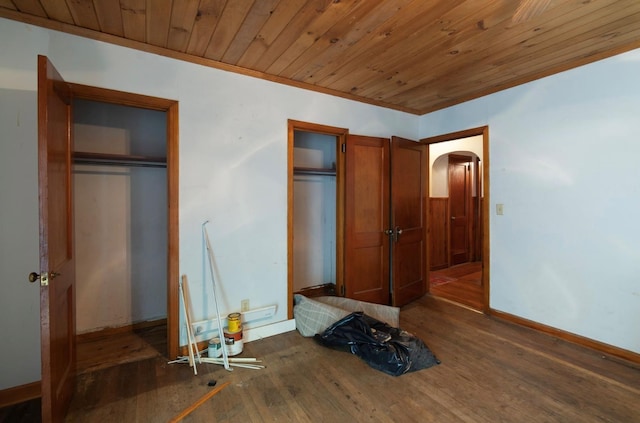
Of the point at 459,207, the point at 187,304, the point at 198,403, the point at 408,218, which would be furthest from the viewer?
the point at 459,207

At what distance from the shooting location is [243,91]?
258 centimetres

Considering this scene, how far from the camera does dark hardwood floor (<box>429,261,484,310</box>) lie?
368 centimetres

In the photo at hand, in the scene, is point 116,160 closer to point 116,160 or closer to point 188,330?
point 116,160

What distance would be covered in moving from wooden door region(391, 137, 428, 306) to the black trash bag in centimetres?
104

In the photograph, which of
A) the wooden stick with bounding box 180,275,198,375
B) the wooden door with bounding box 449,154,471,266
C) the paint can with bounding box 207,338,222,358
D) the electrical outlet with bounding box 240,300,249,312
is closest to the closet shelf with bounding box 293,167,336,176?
the electrical outlet with bounding box 240,300,249,312

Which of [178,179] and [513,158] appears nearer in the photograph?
[178,179]

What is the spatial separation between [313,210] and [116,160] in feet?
7.34

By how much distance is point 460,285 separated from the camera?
4320mm

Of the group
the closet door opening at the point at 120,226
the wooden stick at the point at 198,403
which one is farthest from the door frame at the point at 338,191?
the closet door opening at the point at 120,226

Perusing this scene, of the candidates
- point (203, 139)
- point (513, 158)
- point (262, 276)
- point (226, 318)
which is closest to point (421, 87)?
point (513, 158)

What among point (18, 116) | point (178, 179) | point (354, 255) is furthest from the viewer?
point (354, 255)

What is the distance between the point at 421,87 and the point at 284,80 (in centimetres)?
144

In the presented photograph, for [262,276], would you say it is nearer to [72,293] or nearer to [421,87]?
[72,293]

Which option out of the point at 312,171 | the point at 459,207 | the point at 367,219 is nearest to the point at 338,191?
the point at 367,219
